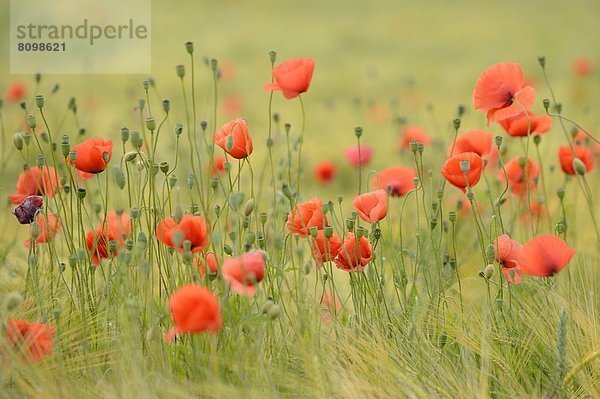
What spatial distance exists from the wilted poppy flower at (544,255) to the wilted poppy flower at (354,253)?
29 centimetres

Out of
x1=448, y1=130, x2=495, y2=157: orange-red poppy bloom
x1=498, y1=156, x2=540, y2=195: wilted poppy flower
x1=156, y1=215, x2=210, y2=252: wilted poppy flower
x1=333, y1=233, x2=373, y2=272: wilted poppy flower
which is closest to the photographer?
x1=156, y1=215, x2=210, y2=252: wilted poppy flower

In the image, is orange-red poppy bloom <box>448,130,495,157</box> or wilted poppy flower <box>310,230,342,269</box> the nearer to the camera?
wilted poppy flower <box>310,230,342,269</box>

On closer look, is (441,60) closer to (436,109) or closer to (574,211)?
(436,109)

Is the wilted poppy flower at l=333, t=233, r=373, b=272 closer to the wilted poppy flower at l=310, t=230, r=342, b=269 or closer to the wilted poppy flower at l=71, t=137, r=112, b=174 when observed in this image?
the wilted poppy flower at l=310, t=230, r=342, b=269

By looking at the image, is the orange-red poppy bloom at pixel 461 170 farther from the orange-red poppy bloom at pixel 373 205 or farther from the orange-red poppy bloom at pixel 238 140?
the orange-red poppy bloom at pixel 238 140

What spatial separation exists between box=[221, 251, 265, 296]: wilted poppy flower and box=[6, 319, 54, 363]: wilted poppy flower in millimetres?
319

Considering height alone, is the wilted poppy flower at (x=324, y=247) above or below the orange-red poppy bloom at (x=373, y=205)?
below

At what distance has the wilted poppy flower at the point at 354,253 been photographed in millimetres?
1588

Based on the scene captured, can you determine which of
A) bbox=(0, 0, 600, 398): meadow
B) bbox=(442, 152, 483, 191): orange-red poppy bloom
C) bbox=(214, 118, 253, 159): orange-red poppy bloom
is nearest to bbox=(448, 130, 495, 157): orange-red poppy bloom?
bbox=(0, 0, 600, 398): meadow

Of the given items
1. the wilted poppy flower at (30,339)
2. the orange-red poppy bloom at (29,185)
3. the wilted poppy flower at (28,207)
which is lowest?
the wilted poppy flower at (30,339)

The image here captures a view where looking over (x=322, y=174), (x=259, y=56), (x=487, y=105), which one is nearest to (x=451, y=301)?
(x=487, y=105)

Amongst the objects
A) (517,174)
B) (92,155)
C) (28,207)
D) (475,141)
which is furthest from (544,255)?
(28,207)

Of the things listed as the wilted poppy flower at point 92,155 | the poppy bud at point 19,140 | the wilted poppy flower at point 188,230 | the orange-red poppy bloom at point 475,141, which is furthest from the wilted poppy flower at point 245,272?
the orange-red poppy bloom at point 475,141

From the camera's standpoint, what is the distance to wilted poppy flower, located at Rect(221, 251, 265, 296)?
130cm
